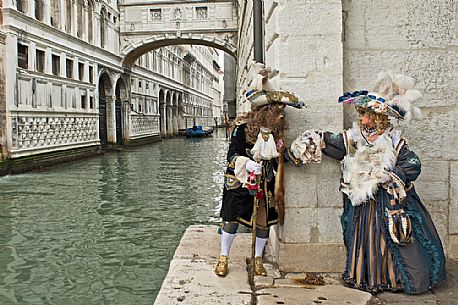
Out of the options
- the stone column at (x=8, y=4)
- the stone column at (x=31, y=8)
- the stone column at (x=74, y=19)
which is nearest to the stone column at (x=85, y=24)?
the stone column at (x=74, y=19)

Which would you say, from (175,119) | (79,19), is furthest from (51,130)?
(175,119)

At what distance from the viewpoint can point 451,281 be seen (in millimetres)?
3172

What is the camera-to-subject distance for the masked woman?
9.71ft

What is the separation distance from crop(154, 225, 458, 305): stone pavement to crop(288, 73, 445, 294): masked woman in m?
0.10

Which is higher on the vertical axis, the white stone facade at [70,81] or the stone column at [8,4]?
the stone column at [8,4]

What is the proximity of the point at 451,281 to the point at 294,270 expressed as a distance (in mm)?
1017

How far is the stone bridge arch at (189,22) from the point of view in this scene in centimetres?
2186

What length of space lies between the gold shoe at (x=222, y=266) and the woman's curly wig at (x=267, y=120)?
830 mm

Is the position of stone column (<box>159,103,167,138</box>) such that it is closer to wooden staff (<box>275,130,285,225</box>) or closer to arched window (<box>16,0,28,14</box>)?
arched window (<box>16,0,28,14</box>)

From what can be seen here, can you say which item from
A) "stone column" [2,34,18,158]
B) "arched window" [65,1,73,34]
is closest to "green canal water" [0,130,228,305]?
"stone column" [2,34,18,158]

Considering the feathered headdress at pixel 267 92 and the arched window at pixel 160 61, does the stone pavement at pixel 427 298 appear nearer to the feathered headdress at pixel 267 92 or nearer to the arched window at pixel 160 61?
the feathered headdress at pixel 267 92

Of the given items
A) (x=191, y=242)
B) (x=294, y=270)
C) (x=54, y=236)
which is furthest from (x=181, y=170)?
(x=294, y=270)

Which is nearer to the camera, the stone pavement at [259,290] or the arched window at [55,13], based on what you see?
the stone pavement at [259,290]

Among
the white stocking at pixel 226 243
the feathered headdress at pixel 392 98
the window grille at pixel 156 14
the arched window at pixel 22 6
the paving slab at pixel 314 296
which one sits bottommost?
the paving slab at pixel 314 296
